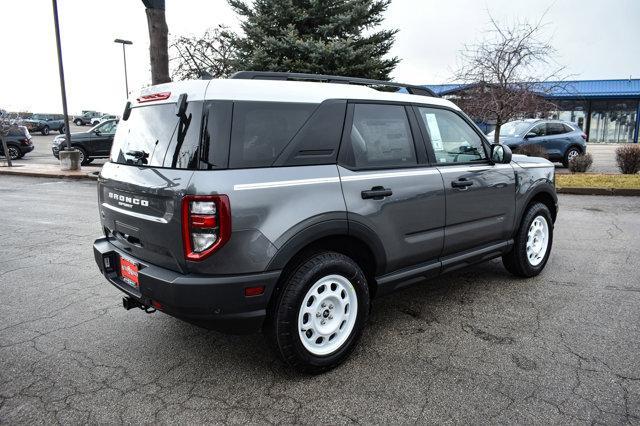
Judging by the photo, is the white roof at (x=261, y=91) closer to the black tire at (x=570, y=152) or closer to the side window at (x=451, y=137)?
the side window at (x=451, y=137)

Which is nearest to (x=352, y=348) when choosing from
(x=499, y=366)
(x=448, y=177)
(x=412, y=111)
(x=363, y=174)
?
(x=499, y=366)

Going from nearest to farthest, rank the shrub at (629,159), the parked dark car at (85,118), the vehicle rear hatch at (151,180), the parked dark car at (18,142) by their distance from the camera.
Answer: the vehicle rear hatch at (151,180) < the shrub at (629,159) < the parked dark car at (18,142) < the parked dark car at (85,118)

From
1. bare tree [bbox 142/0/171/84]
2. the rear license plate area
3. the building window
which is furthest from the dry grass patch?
the building window

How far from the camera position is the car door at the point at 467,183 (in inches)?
151

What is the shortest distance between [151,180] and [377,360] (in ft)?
6.34

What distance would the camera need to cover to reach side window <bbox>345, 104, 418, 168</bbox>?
3.27 metres

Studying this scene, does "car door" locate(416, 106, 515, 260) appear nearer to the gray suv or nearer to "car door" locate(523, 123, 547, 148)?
the gray suv

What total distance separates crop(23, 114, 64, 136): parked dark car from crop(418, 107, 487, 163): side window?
42944 millimetres

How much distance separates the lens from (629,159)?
12586mm

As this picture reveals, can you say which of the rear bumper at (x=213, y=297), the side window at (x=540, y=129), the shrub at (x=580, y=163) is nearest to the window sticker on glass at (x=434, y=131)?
the rear bumper at (x=213, y=297)

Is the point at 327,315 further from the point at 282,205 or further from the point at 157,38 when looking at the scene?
the point at 157,38

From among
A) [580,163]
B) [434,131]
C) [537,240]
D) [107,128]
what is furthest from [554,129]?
[107,128]

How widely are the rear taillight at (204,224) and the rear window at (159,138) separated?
0.25 metres

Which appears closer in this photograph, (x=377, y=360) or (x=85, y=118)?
(x=377, y=360)
